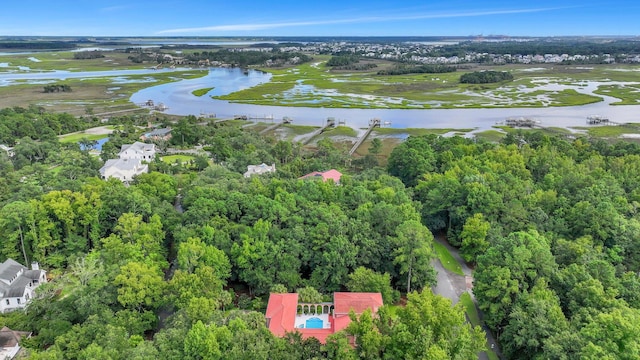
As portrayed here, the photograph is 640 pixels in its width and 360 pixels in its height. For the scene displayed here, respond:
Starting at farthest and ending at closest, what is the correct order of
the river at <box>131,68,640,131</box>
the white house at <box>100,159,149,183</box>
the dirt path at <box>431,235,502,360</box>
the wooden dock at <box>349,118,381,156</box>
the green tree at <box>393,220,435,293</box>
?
1. the river at <box>131,68,640,131</box>
2. the wooden dock at <box>349,118,381,156</box>
3. the white house at <box>100,159,149,183</box>
4. the dirt path at <box>431,235,502,360</box>
5. the green tree at <box>393,220,435,293</box>

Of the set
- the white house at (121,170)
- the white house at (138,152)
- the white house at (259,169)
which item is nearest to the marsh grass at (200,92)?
the white house at (138,152)

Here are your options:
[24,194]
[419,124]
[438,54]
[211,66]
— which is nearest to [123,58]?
[211,66]

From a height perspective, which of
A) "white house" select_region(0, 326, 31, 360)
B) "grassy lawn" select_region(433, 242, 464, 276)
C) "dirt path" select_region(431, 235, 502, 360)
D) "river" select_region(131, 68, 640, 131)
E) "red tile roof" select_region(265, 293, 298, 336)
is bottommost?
"dirt path" select_region(431, 235, 502, 360)

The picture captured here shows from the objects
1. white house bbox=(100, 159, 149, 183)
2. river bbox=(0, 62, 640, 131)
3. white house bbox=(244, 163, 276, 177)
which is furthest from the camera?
river bbox=(0, 62, 640, 131)

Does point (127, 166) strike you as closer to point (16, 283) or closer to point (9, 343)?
point (16, 283)

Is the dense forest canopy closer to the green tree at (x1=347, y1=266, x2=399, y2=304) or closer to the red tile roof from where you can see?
the green tree at (x1=347, y1=266, x2=399, y2=304)

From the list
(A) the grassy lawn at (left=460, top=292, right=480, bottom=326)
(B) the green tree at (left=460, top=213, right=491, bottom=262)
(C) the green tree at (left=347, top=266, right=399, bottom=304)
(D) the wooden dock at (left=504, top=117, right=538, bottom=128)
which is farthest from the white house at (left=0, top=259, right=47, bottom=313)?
(D) the wooden dock at (left=504, top=117, right=538, bottom=128)

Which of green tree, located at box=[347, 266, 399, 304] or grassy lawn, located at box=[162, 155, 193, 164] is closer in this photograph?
green tree, located at box=[347, 266, 399, 304]
